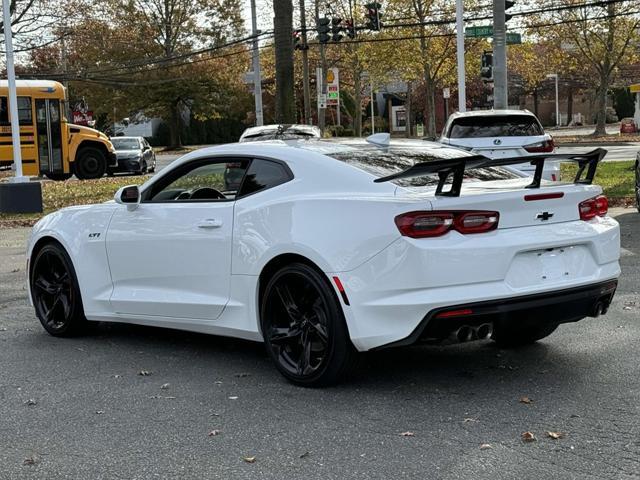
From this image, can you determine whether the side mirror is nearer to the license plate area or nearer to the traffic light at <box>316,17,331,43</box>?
the license plate area

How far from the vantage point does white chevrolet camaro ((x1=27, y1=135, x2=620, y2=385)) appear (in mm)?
4742

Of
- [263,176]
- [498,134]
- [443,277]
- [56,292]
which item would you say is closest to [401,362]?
[443,277]

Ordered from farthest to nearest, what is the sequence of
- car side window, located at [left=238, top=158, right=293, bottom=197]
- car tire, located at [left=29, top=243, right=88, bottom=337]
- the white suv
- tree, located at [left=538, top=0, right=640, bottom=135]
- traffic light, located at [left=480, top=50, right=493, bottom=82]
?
1. tree, located at [left=538, top=0, right=640, bottom=135]
2. traffic light, located at [left=480, top=50, right=493, bottom=82]
3. the white suv
4. car tire, located at [left=29, top=243, right=88, bottom=337]
5. car side window, located at [left=238, top=158, right=293, bottom=197]

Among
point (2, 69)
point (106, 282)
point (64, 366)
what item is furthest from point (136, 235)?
point (2, 69)

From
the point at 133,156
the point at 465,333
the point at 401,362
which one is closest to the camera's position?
the point at 465,333

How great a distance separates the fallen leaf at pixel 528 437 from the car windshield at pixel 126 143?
103 ft

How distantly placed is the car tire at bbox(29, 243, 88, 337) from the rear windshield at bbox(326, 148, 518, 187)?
2488 millimetres

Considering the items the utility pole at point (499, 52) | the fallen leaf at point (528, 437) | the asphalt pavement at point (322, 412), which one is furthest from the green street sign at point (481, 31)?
the fallen leaf at point (528, 437)

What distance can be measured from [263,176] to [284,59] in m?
16.6

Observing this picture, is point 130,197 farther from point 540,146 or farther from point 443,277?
point 540,146

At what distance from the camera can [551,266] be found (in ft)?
16.4

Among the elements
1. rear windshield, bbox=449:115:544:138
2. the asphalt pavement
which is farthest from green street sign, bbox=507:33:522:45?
the asphalt pavement

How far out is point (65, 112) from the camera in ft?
92.7

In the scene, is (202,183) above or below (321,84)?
below
